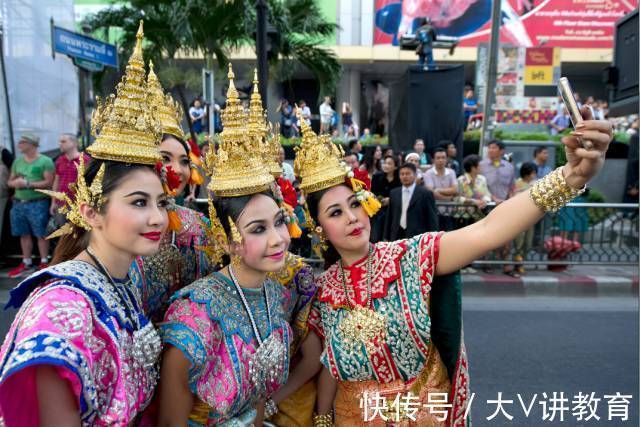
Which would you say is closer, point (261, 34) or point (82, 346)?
point (82, 346)

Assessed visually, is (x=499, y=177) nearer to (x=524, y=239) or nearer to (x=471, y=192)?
(x=471, y=192)

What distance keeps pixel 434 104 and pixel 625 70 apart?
4.17m

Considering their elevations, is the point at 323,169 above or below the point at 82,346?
above

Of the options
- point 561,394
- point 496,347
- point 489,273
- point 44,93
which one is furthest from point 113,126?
point 44,93

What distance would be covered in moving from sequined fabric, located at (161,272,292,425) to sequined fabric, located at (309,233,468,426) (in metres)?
0.22

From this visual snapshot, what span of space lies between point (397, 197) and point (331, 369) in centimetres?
434

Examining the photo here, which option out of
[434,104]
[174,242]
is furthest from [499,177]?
[174,242]

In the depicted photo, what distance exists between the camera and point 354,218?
2.02 meters

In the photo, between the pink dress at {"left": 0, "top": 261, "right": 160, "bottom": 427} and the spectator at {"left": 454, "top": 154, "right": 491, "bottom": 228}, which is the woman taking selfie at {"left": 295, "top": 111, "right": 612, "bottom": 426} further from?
the spectator at {"left": 454, "top": 154, "right": 491, "bottom": 228}

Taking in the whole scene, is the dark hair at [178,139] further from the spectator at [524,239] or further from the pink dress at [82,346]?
the spectator at [524,239]

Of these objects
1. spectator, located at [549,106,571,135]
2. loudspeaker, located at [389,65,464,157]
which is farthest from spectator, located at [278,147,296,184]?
spectator, located at [549,106,571,135]

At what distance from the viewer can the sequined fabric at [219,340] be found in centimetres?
172

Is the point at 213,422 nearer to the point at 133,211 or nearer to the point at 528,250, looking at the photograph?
the point at 133,211

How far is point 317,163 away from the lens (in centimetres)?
210
